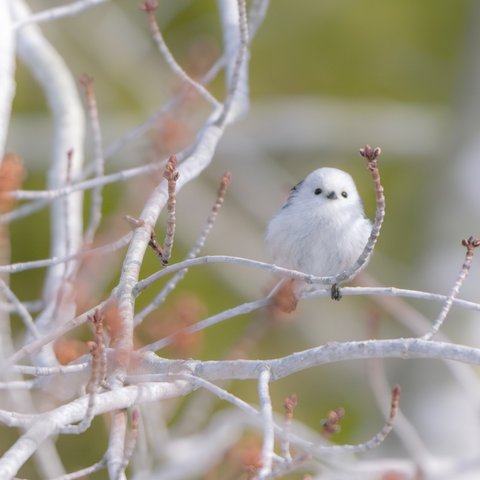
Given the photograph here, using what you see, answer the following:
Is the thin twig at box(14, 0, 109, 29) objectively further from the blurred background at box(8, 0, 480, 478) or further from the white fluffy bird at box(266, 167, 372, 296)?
the blurred background at box(8, 0, 480, 478)

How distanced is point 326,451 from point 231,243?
24.7ft

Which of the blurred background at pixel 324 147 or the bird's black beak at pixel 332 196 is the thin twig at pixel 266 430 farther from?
the blurred background at pixel 324 147

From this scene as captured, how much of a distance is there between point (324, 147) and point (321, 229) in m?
5.37

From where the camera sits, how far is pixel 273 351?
9398 mm

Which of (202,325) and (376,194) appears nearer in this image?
(376,194)

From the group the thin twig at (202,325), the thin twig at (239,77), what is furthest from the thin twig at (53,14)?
the thin twig at (202,325)

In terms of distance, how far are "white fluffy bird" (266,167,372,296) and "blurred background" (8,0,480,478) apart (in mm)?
3342

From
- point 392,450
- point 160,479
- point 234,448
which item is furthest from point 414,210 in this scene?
point 160,479

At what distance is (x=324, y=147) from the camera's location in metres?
9.80

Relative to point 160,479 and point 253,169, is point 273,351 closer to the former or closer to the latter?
point 253,169

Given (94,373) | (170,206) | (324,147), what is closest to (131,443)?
(94,373)

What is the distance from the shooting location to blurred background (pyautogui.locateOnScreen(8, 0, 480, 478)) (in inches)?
340

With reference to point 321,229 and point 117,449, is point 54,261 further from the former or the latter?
point 321,229

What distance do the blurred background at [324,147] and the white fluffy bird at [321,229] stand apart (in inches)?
132
